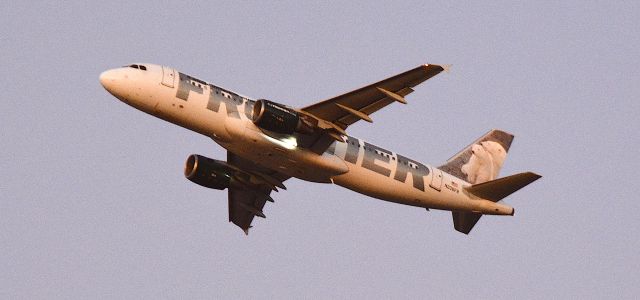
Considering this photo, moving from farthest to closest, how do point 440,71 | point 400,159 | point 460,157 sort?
point 460,157
point 400,159
point 440,71

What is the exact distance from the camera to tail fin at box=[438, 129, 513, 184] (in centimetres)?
6591

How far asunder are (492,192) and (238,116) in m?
15.8

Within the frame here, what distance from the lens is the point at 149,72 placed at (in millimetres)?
56344

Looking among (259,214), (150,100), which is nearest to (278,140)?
(150,100)

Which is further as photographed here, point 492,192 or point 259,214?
point 259,214

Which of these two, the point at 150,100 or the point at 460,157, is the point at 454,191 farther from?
the point at 150,100

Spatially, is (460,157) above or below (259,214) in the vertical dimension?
above

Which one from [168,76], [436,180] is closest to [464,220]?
[436,180]

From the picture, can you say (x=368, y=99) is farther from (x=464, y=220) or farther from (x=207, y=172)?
(x=464, y=220)

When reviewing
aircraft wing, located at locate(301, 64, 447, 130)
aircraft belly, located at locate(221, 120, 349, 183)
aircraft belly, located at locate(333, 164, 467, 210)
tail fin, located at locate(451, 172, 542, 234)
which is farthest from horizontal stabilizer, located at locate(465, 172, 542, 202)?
aircraft wing, located at locate(301, 64, 447, 130)

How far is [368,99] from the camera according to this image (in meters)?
55.6

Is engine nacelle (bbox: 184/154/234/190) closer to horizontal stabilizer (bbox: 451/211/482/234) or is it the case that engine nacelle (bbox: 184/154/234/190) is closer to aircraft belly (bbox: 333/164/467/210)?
aircraft belly (bbox: 333/164/467/210)

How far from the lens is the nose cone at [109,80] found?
184 ft

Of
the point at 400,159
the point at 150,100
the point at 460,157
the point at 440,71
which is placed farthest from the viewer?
the point at 460,157
